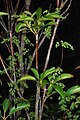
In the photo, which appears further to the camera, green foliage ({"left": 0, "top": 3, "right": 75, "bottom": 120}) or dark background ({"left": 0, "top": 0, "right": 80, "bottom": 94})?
dark background ({"left": 0, "top": 0, "right": 80, "bottom": 94})

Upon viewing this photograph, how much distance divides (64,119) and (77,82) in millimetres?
954

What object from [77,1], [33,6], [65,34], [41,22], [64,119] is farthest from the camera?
[65,34]

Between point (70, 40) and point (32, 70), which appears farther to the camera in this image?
point (70, 40)

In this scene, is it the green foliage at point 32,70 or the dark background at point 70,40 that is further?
the dark background at point 70,40

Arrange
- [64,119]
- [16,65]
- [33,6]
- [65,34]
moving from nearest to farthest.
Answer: [16,65], [64,119], [33,6], [65,34]

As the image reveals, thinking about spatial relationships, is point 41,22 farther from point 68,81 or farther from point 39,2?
point 68,81

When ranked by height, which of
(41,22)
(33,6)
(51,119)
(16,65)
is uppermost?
(33,6)

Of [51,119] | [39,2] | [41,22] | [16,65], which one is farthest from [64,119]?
[39,2]

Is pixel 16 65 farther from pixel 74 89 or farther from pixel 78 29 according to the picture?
pixel 78 29

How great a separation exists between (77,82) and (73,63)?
0.23 m

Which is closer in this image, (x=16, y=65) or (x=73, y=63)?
(x=16, y=65)

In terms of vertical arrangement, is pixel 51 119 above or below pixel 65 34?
below

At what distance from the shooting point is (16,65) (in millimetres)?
1472

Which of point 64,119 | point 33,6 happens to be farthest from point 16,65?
point 33,6
